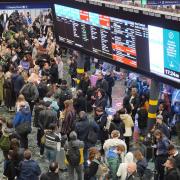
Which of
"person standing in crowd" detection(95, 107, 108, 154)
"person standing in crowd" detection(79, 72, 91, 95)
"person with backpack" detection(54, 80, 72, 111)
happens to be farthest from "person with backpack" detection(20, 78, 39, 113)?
"person standing in crowd" detection(95, 107, 108, 154)

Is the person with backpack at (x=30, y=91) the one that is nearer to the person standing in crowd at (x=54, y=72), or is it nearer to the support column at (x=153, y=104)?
the person standing in crowd at (x=54, y=72)

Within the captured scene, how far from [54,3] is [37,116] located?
5.09 m

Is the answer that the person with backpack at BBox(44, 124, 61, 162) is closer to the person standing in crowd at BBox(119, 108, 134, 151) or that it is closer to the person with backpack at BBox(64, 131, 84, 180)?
the person with backpack at BBox(64, 131, 84, 180)

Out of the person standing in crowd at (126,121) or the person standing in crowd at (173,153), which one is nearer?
the person standing in crowd at (173,153)

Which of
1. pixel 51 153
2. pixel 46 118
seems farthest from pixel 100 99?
pixel 51 153

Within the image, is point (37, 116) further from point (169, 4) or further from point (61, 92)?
point (169, 4)

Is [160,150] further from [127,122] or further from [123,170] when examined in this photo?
[127,122]

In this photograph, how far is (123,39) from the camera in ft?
46.6

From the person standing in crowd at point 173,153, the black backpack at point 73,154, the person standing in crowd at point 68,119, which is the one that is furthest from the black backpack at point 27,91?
the person standing in crowd at point 173,153

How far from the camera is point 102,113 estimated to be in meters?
13.1

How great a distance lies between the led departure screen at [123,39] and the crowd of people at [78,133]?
3.95 ft

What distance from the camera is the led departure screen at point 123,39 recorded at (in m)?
12.5

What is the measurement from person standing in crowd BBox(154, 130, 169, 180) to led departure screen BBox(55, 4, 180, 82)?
1.91 metres

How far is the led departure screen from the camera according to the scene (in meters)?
12.5
